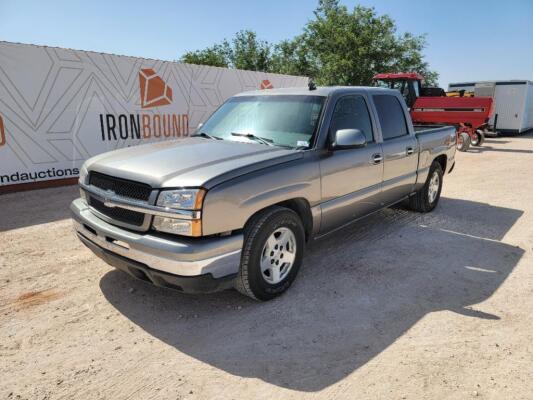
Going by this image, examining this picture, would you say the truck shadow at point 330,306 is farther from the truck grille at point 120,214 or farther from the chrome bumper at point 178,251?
the truck grille at point 120,214

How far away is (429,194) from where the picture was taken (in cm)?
652

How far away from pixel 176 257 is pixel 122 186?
2.73 ft

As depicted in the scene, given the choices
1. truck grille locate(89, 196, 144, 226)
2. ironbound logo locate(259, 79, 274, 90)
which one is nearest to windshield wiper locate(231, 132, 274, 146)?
truck grille locate(89, 196, 144, 226)

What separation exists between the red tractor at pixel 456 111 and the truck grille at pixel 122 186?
1562 cm

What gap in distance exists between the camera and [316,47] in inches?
1337

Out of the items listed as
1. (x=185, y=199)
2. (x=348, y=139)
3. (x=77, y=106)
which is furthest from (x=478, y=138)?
(x=185, y=199)

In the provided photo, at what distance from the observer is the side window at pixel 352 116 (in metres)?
4.21

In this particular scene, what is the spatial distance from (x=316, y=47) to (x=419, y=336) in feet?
111

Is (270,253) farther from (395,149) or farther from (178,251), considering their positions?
(395,149)

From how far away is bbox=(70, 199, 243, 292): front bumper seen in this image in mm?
2895

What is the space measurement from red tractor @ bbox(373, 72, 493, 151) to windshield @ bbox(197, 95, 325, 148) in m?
13.9

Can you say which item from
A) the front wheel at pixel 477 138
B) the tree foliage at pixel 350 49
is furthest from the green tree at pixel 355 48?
the front wheel at pixel 477 138

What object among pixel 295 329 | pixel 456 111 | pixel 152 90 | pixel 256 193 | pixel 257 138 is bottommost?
pixel 295 329

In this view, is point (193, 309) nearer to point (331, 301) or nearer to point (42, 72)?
point (331, 301)
